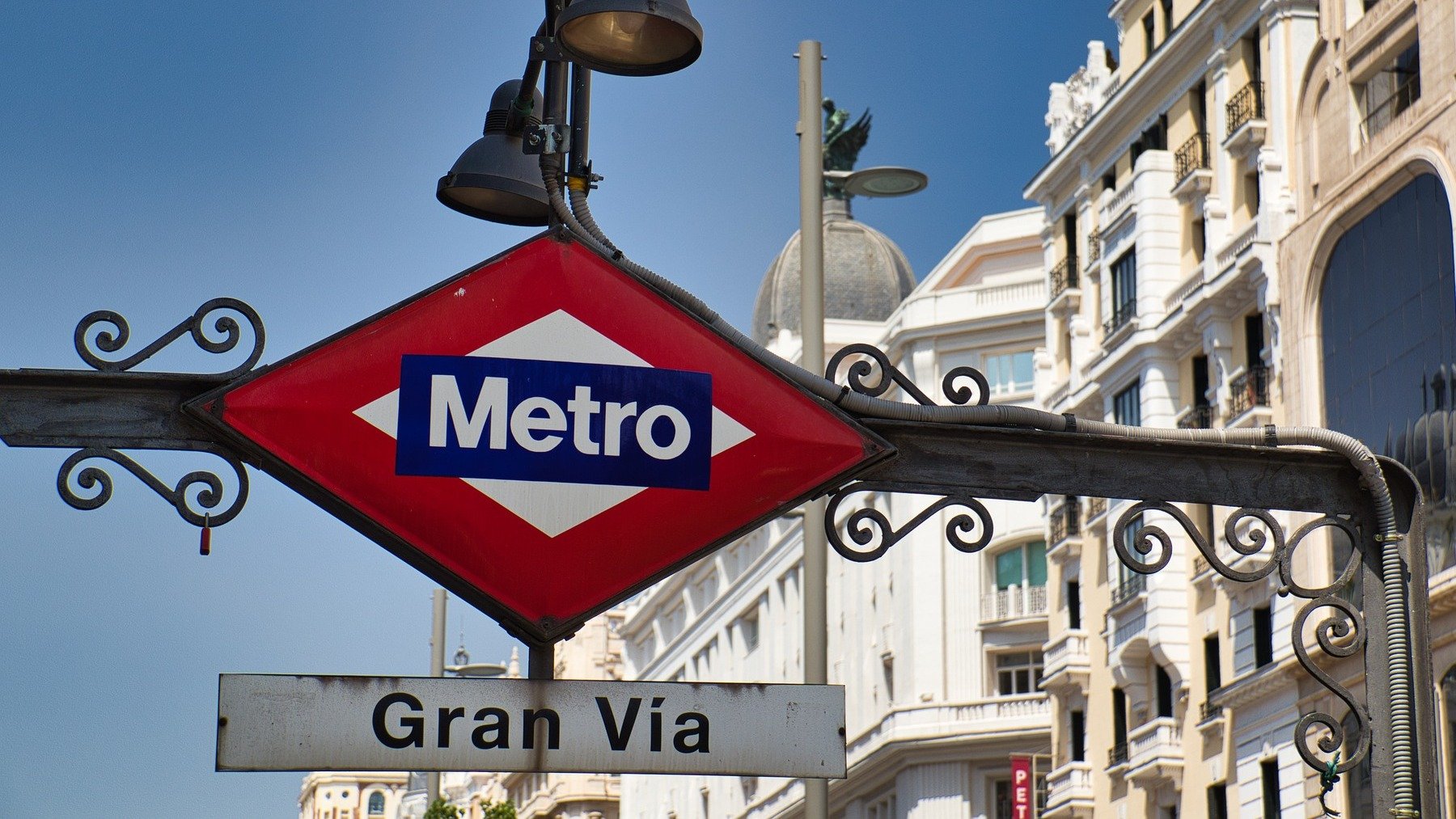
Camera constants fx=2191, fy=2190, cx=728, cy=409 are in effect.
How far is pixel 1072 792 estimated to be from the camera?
163 feet

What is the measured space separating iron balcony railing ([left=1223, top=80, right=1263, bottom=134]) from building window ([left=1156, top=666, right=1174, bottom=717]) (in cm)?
1148

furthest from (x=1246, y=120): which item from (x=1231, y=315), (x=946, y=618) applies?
(x=946, y=618)

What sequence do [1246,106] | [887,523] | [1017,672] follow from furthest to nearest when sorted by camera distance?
[1017,672], [1246,106], [887,523]

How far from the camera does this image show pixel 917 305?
222ft

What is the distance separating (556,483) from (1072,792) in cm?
4552

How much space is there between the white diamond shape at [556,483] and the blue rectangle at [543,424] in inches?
0.8

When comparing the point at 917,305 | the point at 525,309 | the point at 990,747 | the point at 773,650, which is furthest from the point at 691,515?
the point at 773,650

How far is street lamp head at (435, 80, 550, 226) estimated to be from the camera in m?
7.70

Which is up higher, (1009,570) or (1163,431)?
(1009,570)

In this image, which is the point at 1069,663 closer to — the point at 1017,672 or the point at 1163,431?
the point at 1017,672

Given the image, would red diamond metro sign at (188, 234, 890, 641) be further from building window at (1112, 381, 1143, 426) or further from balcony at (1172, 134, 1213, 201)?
building window at (1112, 381, 1143, 426)

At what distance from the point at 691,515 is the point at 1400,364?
98.6 ft

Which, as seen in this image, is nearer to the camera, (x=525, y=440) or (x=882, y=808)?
(x=525, y=440)

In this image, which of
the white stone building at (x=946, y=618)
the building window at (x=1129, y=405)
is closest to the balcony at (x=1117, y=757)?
the building window at (x=1129, y=405)
